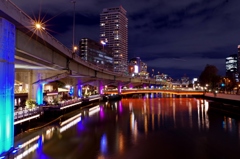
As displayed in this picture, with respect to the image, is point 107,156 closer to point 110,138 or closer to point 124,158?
point 124,158

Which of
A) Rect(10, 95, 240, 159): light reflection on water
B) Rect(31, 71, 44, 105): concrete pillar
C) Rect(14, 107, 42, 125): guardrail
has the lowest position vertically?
Rect(10, 95, 240, 159): light reflection on water

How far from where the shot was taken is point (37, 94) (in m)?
40.3

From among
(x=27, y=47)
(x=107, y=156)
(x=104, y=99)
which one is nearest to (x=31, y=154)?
(x=107, y=156)

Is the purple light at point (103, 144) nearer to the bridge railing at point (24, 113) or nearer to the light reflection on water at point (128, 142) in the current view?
Answer: the light reflection on water at point (128, 142)

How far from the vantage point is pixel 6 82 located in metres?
17.1

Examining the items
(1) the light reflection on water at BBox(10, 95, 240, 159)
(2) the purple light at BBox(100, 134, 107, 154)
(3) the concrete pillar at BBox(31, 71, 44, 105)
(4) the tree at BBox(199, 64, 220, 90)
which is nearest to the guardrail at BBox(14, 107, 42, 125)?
(1) the light reflection on water at BBox(10, 95, 240, 159)

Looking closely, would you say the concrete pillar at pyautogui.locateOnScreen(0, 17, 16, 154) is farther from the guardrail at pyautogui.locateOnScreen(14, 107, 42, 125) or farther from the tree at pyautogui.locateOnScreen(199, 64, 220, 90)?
the tree at pyautogui.locateOnScreen(199, 64, 220, 90)

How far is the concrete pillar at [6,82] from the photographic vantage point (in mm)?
16406

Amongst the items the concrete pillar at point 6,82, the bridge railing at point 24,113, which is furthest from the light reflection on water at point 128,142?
the bridge railing at point 24,113

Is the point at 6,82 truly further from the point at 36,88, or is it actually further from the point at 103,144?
the point at 36,88

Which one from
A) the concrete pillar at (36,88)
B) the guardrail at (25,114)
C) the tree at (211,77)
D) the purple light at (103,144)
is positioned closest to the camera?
the purple light at (103,144)

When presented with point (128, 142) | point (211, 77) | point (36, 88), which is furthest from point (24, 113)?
point (211, 77)

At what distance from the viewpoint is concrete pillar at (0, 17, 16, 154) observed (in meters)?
16.4

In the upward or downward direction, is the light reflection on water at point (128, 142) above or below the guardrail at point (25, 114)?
below
